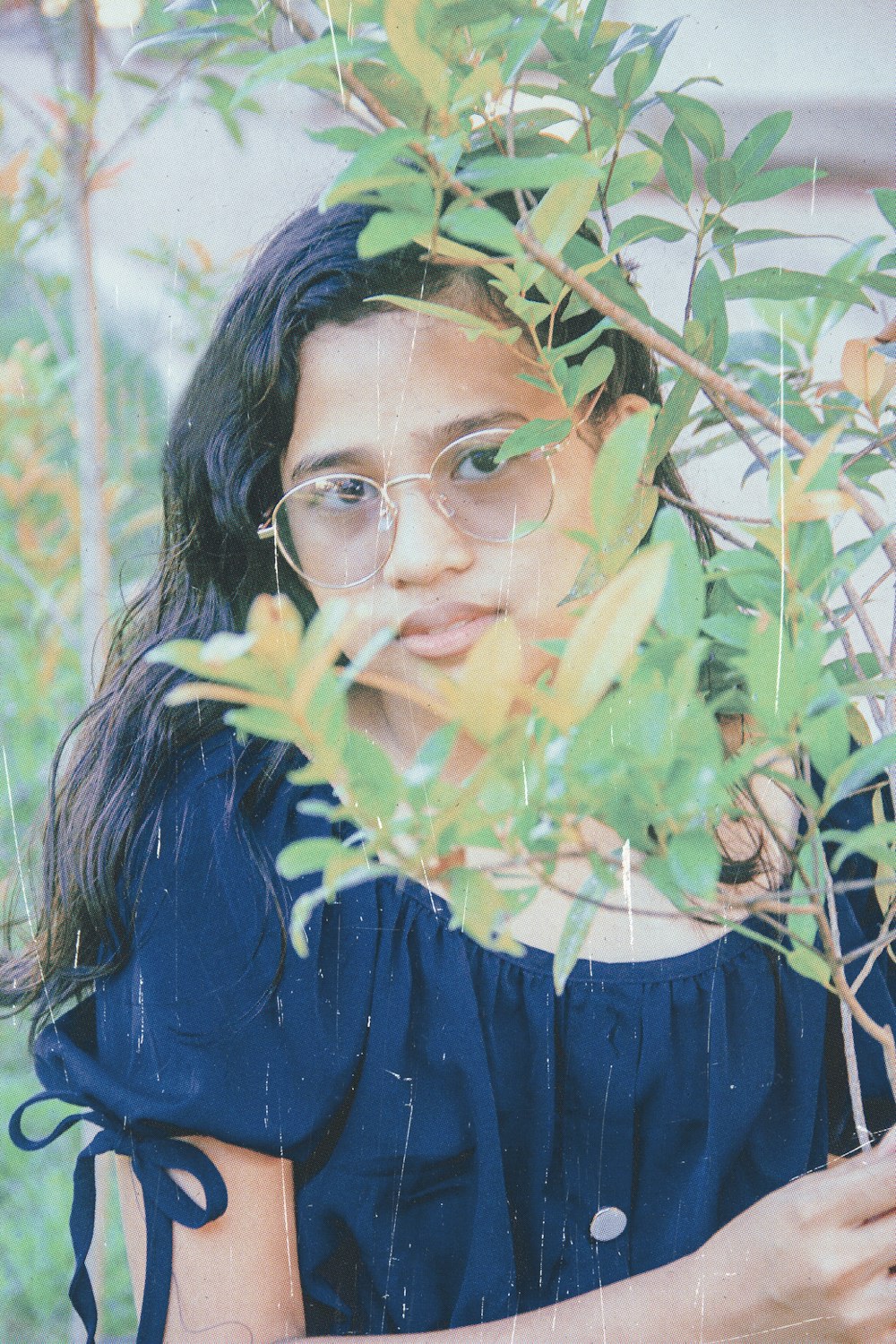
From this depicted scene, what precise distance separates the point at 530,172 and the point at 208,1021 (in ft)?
2.09

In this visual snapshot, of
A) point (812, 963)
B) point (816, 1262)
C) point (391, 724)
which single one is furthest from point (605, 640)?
point (391, 724)

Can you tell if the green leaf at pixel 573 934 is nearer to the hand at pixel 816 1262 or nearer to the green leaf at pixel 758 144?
the hand at pixel 816 1262

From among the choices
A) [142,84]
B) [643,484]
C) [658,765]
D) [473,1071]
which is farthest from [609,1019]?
[142,84]

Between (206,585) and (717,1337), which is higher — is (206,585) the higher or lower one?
the higher one

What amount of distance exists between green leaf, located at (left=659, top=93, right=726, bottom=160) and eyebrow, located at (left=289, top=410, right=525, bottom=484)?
0.20m

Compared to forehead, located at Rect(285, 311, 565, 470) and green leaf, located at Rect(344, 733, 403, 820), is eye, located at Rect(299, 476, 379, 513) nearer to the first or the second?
forehead, located at Rect(285, 311, 565, 470)

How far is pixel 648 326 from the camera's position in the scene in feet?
2.58

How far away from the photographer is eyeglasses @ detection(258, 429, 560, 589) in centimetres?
88

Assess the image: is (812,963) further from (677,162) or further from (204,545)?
(204,545)

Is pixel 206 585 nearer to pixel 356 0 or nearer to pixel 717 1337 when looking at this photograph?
pixel 356 0

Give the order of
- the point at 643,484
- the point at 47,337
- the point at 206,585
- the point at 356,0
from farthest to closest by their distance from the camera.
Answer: the point at 47,337 < the point at 206,585 < the point at 643,484 < the point at 356,0

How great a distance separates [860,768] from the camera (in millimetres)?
616

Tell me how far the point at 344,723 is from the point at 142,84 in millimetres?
866

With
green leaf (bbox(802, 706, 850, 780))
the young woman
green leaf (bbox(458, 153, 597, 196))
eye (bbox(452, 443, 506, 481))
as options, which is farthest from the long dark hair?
green leaf (bbox(802, 706, 850, 780))
